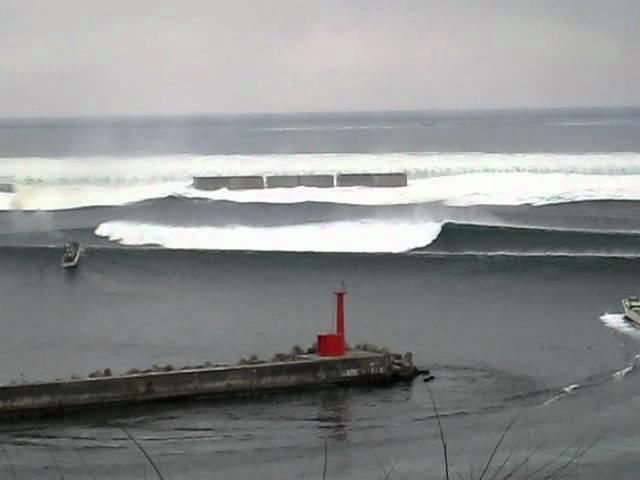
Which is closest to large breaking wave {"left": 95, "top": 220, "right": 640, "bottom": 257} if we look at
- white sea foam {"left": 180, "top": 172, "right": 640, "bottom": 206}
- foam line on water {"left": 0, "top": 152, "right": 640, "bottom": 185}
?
white sea foam {"left": 180, "top": 172, "right": 640, "bottom": 206}

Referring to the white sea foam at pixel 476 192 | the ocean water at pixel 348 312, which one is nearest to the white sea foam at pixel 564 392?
the ocean water at pixel 348 312

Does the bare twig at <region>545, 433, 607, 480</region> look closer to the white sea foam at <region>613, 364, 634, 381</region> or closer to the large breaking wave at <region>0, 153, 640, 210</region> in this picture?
the white sea foam at <region>613, 364, 634, 381</region>

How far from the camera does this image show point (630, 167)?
5350 cm

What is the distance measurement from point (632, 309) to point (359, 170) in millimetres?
35043

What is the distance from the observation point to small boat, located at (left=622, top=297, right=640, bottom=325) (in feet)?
76.7

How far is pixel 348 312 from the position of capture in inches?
990

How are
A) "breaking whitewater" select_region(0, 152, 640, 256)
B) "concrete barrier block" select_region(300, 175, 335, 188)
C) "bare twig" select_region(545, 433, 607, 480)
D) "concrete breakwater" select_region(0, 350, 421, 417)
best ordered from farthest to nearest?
"concrete barrier block" select_region(300, 175, 335, 188), "breaking whitewater" select_region(0, 152, 640, 256), "concrete breakwater" select_region(0, 350, 421, 417), "bare twig" select_region(545, 433, 607, 480)

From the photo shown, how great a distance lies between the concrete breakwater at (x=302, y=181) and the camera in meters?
48.0

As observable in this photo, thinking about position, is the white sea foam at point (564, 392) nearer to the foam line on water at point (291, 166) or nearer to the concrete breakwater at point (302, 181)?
the concrete breakwater at point (302, 181)

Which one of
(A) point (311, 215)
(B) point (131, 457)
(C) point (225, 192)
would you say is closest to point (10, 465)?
(B) point (131, 457)

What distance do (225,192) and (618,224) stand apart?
47.5 ft

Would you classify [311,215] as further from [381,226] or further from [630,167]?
[630,167]

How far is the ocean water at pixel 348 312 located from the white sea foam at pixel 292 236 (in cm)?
10

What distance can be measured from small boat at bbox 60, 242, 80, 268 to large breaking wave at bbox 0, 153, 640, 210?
32.4ft
